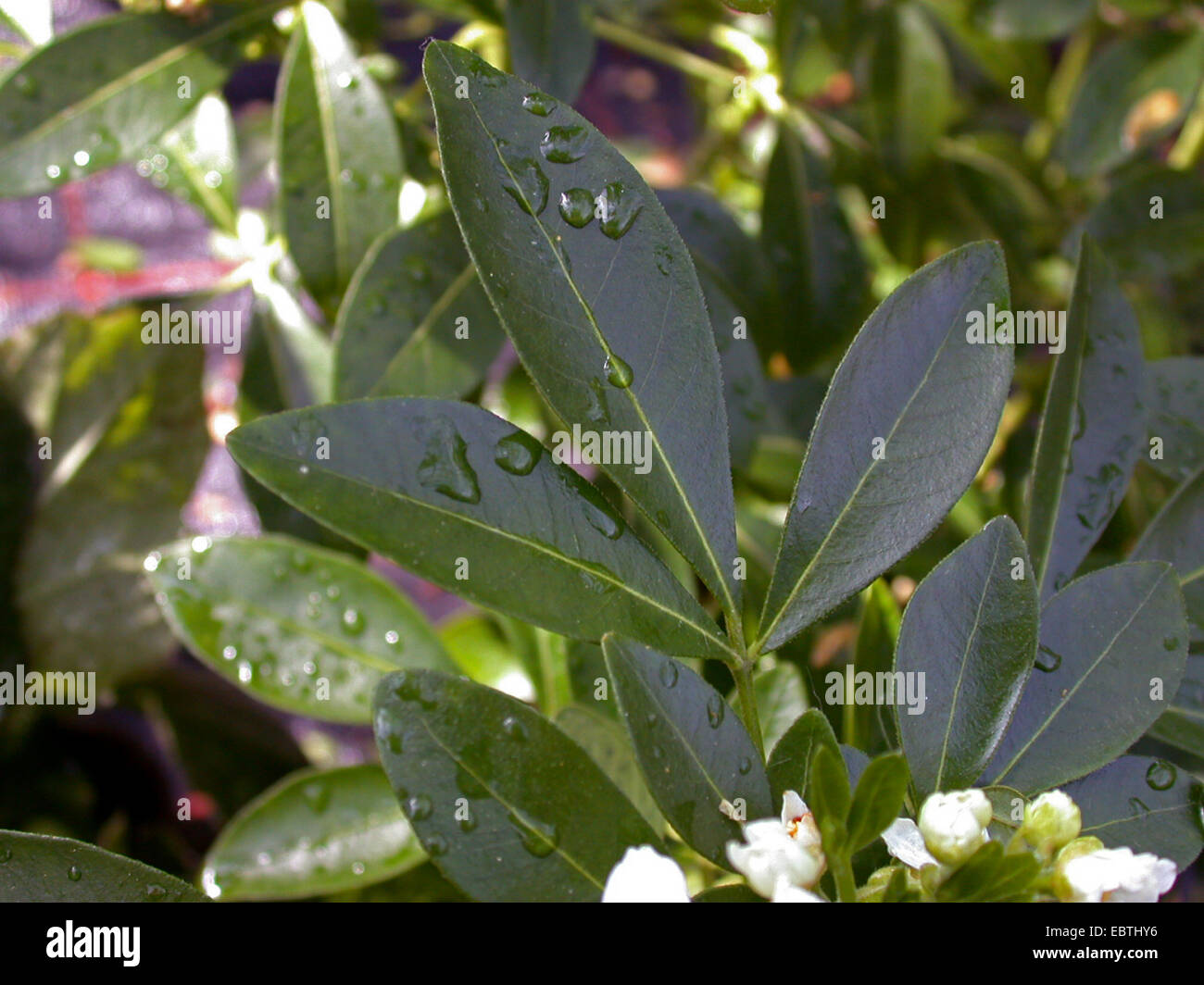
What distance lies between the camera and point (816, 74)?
1.14 meters

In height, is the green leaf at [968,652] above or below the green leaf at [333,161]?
below

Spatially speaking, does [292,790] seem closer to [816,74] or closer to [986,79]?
[816,74]

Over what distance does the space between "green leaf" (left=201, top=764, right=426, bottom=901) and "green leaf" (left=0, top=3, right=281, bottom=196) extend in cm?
50

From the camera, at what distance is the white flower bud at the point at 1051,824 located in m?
0.45

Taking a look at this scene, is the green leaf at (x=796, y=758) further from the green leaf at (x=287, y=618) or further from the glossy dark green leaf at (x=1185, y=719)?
the green leaf at (x=287, y=618)

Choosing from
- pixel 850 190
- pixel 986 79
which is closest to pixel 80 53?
pixel 850 190

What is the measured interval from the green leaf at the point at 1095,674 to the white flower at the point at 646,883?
0.71ft

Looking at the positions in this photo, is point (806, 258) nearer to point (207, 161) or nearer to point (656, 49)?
point (656, 49)

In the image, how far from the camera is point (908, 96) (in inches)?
42.1

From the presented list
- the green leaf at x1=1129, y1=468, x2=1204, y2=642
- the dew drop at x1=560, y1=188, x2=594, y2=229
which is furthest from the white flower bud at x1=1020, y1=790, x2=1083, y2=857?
the dew drop at x1=560, y1=188, x2=594, y2=229

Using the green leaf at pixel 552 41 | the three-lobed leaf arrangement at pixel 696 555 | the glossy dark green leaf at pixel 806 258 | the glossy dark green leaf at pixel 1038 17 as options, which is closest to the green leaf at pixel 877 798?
the three-lobed leaf arrangement at pixel 696 555

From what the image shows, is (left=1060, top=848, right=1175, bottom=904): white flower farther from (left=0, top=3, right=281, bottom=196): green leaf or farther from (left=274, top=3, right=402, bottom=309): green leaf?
(left=0, top=3, right=281, bottom=196): green leaf

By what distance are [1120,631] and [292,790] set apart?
60 cm

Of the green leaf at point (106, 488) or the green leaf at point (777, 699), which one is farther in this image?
the green leaf at point (106, 488)
